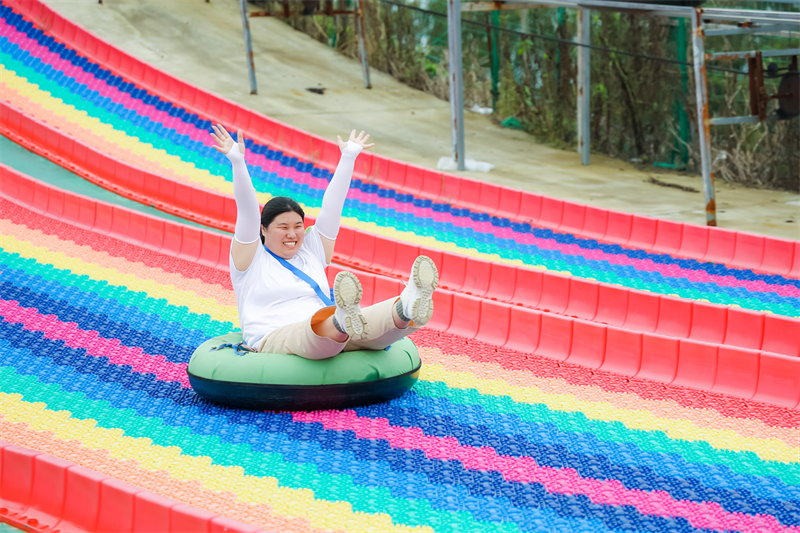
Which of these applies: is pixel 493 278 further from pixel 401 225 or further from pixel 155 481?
pixel 155 481

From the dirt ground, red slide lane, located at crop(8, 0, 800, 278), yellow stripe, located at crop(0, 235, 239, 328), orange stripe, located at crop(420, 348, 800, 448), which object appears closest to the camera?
orange stripe, located at crop(420, 348, 800, 448)

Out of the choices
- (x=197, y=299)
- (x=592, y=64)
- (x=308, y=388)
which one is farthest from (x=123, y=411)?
(x=592, y=64)

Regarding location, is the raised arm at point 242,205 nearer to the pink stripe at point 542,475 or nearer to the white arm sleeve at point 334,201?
the white arm sleeve at point 334,201

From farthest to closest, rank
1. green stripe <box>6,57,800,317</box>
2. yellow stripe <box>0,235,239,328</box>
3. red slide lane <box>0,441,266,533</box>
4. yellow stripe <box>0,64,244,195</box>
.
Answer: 1. yellow stripe <box>0,64,244,195</box>
2. green stripe <box>6,57,800,317</box>
3. yellow stripe <box>0,235,239,328</box>
4. red slide lane <box>0,441,266,533</box>

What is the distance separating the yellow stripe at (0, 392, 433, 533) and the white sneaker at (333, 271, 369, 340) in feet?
2.11

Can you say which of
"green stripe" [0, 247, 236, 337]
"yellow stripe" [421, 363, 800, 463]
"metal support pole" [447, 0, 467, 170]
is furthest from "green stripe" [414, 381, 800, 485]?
"metal support pole" [447, 0, 467, 170]

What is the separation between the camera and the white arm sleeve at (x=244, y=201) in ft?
11.5

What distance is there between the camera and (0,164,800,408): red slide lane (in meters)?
4.04

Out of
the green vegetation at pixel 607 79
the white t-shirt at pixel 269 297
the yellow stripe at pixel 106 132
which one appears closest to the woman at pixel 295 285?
the white t-shirt at pixel 269 297

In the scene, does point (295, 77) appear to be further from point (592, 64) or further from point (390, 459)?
point (390, 459)

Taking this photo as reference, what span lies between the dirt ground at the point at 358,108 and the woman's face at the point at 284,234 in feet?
15.3

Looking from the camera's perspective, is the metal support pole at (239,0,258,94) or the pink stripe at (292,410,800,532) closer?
the pink stripe at (292,410,800,532)

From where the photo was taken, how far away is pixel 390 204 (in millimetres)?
7340

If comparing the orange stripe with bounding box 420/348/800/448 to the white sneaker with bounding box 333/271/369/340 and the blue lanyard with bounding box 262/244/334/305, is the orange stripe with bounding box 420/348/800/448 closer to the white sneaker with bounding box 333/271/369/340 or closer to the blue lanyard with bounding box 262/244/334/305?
the blue lanyard with bounding box 262/244/334/305
